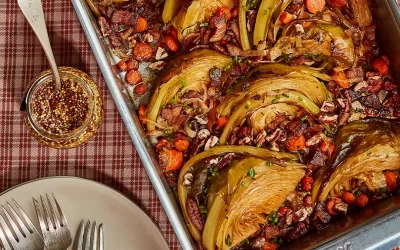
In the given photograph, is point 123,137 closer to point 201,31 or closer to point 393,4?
point 201,31

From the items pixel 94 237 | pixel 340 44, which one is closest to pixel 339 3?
pixel 340 44

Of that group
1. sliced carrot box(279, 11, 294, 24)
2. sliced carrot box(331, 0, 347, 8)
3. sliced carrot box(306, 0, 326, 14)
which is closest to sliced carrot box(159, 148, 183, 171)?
sliced carrot box(279, 11, 294, 24)

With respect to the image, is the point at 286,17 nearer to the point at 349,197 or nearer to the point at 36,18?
the point at 349,197

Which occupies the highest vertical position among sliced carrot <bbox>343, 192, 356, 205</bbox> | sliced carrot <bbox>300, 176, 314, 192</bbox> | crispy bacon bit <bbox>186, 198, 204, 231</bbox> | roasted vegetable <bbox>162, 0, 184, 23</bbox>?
roasted vegetable <bbox>162, 0, 184, 23</bbox>

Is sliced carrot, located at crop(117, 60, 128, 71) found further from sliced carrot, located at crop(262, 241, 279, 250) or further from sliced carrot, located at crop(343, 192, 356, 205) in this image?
sliced carrot, located at crop(343, 192, 356, 205)

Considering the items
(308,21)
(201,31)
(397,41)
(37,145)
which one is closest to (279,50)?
(308,21)

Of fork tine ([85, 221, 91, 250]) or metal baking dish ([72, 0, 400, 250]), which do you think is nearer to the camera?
metal baking dish ([72, 0, 400, 250])
